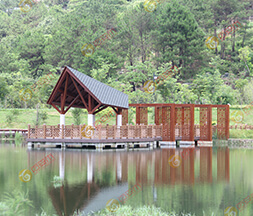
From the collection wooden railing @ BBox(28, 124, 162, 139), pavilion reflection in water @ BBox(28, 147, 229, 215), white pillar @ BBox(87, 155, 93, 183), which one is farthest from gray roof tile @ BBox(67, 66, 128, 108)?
white pillar @ BBox(87, 155, 93, 183)

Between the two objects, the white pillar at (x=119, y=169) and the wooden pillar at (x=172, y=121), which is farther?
the wooden pillar at (x=172, y=121)

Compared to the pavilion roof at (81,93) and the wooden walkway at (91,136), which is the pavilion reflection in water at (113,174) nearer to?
the wooden walkway at (91,136)

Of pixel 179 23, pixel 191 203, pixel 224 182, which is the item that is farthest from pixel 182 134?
pixel 179 23

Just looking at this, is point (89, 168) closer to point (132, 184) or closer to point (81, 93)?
point (132, 184)

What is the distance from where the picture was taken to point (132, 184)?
14.1 meters

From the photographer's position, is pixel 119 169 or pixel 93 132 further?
pixel 93 132

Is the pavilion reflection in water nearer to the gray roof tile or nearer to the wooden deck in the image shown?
the wooden deck

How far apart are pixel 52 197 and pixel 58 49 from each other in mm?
53855

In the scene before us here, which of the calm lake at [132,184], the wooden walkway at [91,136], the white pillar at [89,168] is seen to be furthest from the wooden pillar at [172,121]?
A: the white pillar at [89,168]

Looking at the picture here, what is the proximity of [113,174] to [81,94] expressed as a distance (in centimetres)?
1175

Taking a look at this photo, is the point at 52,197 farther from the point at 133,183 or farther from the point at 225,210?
the point at 225,210

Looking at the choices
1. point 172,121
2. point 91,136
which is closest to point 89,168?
point 91,136

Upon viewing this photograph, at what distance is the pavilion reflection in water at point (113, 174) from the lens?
1167 cm

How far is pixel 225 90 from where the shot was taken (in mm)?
52812
